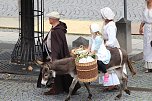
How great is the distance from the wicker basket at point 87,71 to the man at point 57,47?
0.79 m

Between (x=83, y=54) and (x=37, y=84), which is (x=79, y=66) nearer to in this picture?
(x=83, y=54)

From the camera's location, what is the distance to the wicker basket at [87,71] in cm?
738

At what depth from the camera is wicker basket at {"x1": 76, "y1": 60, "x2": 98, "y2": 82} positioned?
7.38 m

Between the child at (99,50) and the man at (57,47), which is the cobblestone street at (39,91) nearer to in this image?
the man at (57,47)

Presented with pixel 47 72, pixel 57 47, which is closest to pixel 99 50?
pixel 57 47

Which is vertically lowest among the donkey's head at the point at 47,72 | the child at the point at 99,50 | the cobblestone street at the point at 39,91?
the cobblestone street at the point at 39,91

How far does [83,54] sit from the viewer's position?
7508 mm

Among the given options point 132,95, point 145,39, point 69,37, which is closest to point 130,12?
point 69,37

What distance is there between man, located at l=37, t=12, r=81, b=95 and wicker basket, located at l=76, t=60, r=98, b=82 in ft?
2.59

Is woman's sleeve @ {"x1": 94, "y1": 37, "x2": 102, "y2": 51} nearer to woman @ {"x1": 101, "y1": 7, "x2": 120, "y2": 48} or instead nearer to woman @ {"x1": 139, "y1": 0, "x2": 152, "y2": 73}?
woman @ {"x1": 101, "y1": 7, "x2": 120, "y2": 48}

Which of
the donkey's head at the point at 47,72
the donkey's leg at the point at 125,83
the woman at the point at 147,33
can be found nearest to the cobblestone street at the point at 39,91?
the donkey's leg at the point at 125,83

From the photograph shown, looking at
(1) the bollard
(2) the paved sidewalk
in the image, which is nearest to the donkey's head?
(1) the bollard

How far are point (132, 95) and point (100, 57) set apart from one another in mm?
1096

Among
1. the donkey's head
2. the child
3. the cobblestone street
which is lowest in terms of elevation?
the cobblestone street
